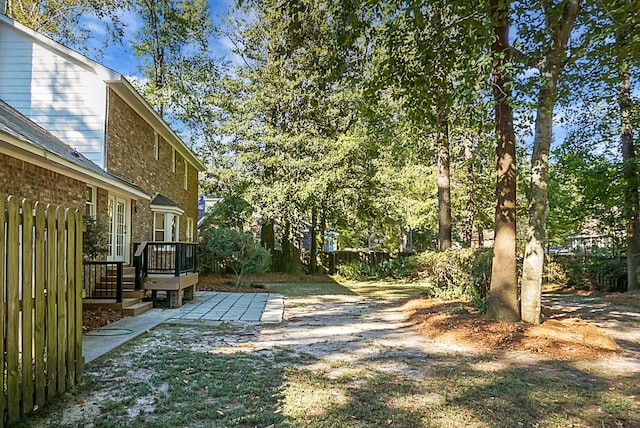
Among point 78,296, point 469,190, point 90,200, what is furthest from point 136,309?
point 469,190

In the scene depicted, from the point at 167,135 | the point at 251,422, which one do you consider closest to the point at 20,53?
the point at 167,135

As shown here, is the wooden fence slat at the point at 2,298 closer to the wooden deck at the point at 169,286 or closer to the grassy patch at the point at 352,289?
the wooden deck at the point at 169,286

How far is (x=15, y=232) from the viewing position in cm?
290

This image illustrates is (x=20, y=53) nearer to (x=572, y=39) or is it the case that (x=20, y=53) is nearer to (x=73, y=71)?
(x=73, y=71)

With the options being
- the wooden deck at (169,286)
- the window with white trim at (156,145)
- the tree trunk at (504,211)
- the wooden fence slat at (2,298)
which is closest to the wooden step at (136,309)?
the wooden deck at (169,286)

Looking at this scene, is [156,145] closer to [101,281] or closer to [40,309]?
[101,281]

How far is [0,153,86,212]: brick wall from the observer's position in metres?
6.53

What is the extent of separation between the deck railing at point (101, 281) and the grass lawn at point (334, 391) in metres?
2.84

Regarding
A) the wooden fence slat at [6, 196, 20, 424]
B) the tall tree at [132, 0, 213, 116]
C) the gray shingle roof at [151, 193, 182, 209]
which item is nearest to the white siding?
the gray shingle roof at [151, 193, 182, 209]

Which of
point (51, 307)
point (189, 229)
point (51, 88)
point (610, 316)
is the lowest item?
point (610, 316)

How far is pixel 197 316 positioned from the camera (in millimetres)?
8094

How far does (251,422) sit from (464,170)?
1708cm

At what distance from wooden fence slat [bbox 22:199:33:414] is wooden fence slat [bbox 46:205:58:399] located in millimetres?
252

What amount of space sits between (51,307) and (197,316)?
490 centimetres
